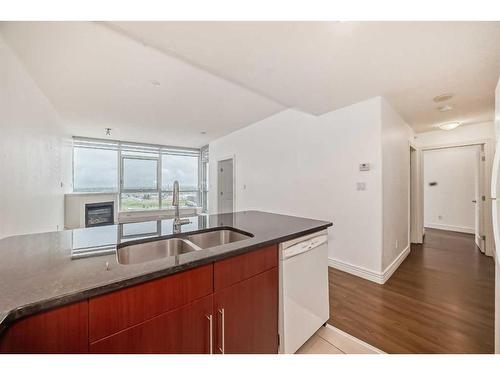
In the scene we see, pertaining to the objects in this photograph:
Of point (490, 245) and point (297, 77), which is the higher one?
point (297, 77)

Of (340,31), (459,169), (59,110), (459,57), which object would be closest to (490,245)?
(459,169)

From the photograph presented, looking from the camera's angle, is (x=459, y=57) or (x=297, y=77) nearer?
(x=459, y=57)

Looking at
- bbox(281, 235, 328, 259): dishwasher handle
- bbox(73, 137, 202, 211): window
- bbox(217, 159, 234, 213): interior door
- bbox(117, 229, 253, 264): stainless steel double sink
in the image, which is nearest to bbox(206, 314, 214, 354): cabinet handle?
bbox(117, 229, 253, 264): stainless steel double sink

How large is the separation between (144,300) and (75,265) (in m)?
0.34

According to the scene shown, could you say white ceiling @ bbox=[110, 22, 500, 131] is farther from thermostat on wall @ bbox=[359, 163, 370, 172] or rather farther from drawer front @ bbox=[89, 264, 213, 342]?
drawer front @ bbox=[89, 264, 213, 342]

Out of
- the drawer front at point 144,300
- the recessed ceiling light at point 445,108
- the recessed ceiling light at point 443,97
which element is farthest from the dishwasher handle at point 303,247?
the recessed ceiling light at point 445,108

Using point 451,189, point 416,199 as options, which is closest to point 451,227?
point 451,189

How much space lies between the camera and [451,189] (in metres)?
5.00

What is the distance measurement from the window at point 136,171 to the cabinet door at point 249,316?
16.3 feet

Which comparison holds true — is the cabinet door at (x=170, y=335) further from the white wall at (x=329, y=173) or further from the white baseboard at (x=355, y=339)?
the white wall at (x=329, y=173)

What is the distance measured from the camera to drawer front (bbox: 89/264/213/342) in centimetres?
70

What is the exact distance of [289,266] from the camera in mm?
1307

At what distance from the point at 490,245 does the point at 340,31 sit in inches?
164
